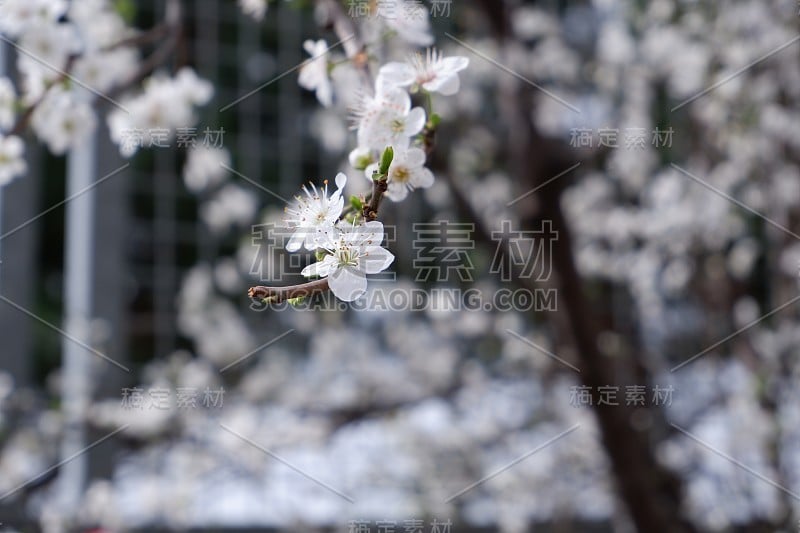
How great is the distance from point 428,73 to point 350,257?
0.25 meters

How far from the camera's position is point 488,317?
2.54 m

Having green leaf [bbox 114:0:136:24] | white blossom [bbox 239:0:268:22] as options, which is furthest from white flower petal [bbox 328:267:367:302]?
green leaf [bbox 114:0:136:24]

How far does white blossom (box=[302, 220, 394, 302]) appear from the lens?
57 cm

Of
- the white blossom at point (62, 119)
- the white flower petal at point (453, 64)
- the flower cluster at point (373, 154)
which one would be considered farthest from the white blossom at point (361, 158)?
the white blossom at point (62, 119)

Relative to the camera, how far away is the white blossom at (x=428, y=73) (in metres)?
0.72

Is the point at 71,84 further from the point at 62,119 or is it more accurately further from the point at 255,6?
the point at 255,6

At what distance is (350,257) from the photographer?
0.58 m

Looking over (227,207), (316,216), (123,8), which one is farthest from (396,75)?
(227,207)

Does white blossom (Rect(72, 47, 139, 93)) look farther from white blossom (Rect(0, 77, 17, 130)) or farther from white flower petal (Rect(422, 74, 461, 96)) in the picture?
white flower petal (Rect(422, 74, 461, 96))

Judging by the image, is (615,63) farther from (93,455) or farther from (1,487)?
(1,487)

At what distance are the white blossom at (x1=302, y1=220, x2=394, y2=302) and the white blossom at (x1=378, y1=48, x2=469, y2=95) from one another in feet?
0.64

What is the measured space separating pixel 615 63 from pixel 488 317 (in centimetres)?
83

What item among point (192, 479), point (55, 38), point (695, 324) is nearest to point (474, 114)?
point (695, 324)

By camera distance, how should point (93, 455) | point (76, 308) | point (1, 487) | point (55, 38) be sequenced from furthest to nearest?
point (76, 308)
point (93, 455)
point (1, 487)
point (55, 38)
